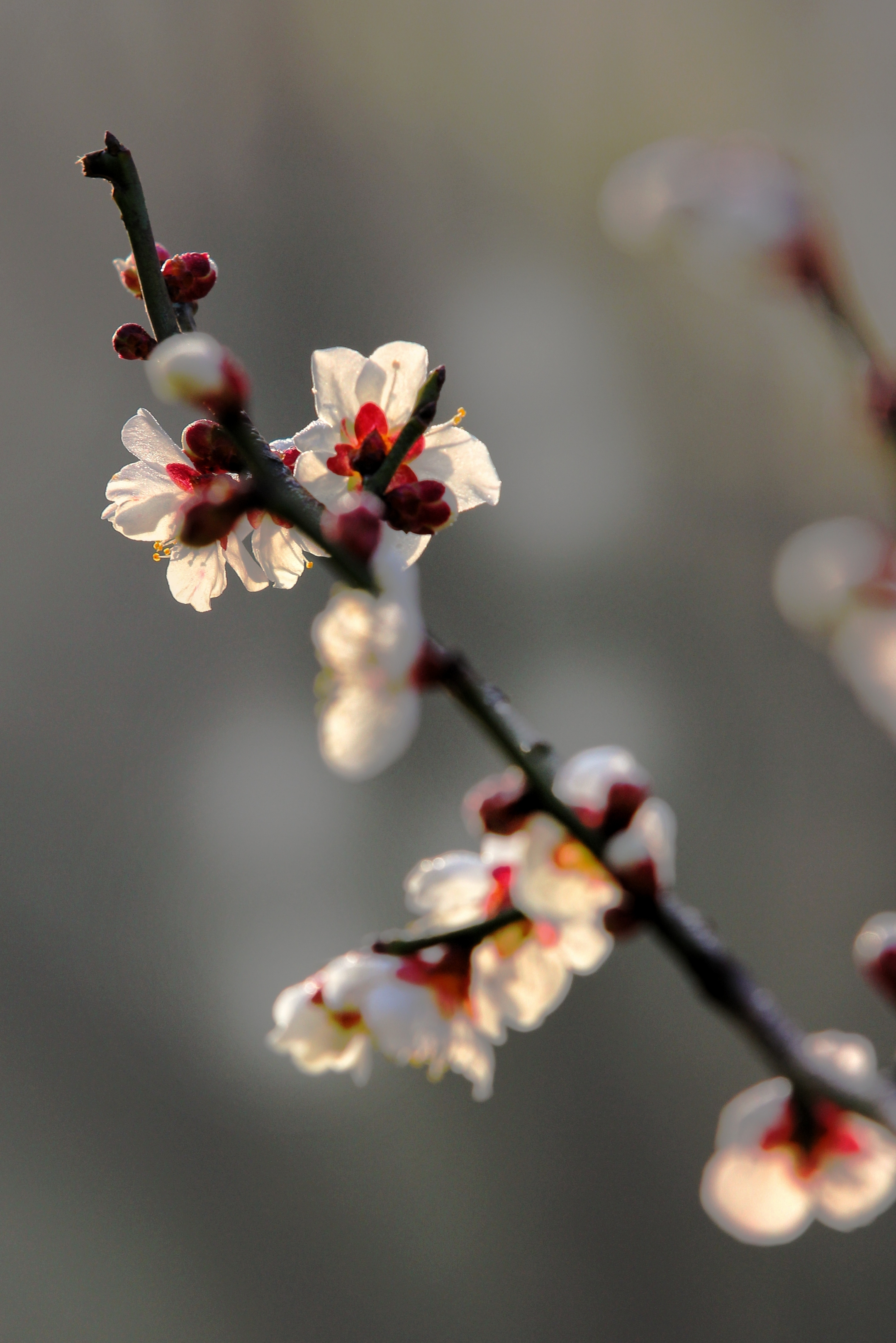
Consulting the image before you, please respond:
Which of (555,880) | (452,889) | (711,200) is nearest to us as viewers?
(711,200)

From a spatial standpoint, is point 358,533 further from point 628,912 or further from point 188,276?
point 188,276

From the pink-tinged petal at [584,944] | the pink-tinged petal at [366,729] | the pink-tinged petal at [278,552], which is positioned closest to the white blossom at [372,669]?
the pink-tinged petal at [366,729]

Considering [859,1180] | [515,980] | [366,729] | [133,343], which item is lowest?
[859,1180]

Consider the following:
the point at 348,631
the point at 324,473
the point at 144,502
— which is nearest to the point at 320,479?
the point at 324,473

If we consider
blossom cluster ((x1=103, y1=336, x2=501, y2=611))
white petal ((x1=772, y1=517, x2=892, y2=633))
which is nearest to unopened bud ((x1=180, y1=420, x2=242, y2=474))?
blossom cluster ((x1=103, y1=336, x2=501, y2=611))

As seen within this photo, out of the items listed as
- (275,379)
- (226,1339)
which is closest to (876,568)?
(275,379)

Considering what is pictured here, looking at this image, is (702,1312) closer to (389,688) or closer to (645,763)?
(645,763)
